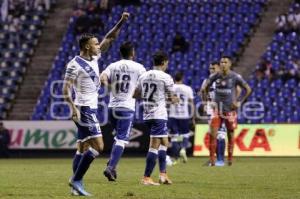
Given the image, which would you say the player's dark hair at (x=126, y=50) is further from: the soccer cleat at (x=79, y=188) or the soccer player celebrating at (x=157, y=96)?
the soccer cleat at (x=79, y=188)

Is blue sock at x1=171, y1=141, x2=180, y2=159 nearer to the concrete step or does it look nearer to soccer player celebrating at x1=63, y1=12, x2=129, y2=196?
soccer player celebrating at x1=63, y1=12, x2=129, y2=196

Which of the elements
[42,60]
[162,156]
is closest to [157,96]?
[162,156]

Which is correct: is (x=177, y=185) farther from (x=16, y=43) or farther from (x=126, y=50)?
(x=16, y=43)

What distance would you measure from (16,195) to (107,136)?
1667cm

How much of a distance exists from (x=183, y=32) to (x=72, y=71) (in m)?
23.8

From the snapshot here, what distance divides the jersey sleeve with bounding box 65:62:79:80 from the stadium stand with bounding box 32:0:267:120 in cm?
2102

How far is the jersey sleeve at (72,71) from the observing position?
1165 cm

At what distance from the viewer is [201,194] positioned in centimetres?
1164

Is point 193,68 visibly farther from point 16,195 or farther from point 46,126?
point 16,195

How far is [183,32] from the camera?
35.2m

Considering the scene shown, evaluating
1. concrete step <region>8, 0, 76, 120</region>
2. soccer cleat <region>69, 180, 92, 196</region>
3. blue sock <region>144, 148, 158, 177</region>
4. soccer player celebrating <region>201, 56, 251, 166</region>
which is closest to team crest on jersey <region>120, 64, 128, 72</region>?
blue sock <region>144, 148, 158, 177</region>

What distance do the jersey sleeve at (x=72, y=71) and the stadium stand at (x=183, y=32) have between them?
2102cm

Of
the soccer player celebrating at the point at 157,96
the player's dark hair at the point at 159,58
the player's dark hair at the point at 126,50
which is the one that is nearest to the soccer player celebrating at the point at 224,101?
the player's dark hair at the point at 126,50

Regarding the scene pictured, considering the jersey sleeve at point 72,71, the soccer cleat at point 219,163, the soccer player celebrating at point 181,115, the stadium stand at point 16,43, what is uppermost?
the stadium stand at point 16,43
